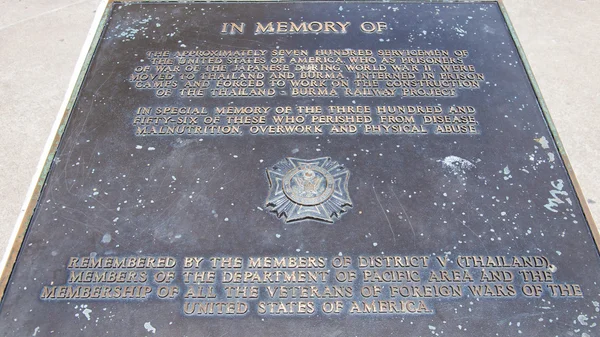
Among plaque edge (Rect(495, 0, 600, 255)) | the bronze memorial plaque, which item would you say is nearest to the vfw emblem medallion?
the bronze memorial plaque

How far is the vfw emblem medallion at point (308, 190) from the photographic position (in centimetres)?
312

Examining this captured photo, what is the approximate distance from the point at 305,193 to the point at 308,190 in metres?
0.03

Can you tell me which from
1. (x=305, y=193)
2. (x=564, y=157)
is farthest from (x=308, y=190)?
(x=564, y=157)

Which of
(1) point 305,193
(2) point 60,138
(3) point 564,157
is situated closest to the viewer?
(1) point 305,193

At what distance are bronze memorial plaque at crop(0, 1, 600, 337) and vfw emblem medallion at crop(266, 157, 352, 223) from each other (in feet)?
0.03

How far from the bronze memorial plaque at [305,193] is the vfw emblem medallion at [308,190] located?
10 millimetres

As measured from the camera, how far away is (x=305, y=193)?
3186 millimetres

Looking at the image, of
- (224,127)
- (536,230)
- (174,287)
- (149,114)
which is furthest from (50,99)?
(536,230)

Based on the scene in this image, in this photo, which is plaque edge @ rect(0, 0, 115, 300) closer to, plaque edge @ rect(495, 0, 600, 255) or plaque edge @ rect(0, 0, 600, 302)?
plaque edge @ rect(0, 0, 600, 302)

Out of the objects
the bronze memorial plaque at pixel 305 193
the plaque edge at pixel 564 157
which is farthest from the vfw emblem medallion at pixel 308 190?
the plaque edge at pixel 564 157

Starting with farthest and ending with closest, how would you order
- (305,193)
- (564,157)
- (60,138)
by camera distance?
(60,138) → (564,157) → (305,193)

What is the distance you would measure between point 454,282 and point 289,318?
3.13ft

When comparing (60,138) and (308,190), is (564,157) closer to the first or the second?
(308,190)

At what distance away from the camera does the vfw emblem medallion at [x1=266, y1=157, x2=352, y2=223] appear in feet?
10.2
